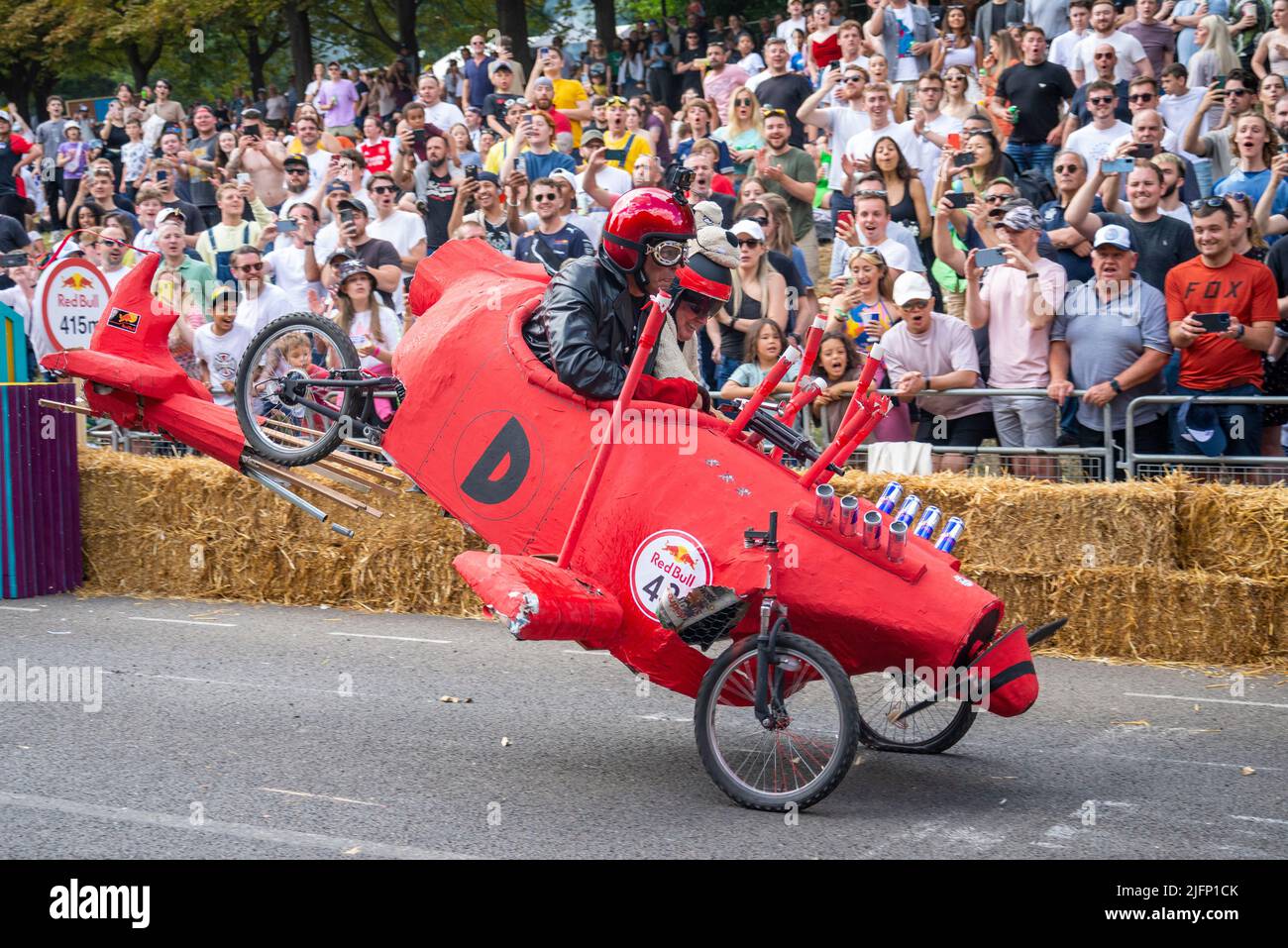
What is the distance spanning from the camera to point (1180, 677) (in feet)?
28.5

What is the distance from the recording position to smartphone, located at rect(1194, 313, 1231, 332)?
9727mm

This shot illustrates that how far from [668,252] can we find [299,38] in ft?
87.0

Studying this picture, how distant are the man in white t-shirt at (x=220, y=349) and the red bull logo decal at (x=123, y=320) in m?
4.20

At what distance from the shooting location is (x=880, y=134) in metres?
14.0

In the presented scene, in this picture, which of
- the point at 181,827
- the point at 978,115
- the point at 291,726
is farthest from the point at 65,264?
the point at 978,115

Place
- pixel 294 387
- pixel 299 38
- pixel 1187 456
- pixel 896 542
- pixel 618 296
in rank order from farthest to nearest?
1. pixel 299 38
2. pixel 1187 456
3. pixel 294 387
4. pixel 618 296
5. pixel 896 542

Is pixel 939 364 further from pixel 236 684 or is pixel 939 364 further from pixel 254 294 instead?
pixel 254 294

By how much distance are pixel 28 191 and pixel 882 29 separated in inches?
551

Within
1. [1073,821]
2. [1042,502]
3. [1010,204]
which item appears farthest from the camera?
[1010,204]

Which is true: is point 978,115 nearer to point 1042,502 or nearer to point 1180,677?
point 1042,502

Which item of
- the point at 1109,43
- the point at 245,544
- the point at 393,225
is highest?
the point at 1109,43

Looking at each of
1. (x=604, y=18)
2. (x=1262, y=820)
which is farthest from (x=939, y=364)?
(x=604, y=18)

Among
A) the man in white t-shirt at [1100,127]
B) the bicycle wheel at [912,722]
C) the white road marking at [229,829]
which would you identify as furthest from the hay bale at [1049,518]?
the white road marking at [229,829]

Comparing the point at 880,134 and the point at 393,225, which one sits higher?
the point at 880,134
